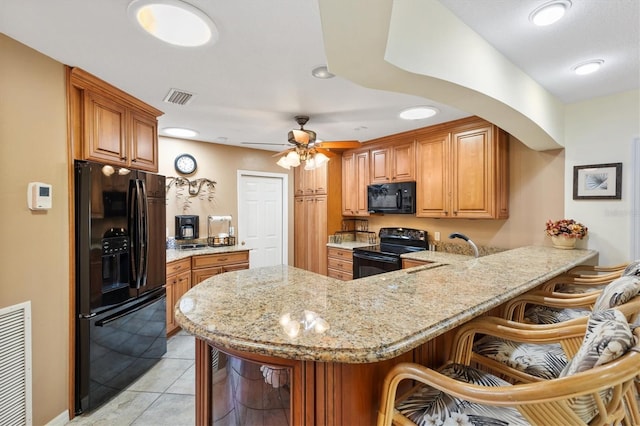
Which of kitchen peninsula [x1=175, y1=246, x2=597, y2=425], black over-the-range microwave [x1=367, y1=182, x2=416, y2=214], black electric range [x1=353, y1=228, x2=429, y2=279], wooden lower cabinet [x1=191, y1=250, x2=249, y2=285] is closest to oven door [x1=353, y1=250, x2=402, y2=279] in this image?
black electric range [x1=353, y1=228, x2=429, y2=279]

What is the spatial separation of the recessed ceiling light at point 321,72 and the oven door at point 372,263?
2.41 meters

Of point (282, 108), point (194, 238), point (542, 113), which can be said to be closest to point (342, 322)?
point (282, 108)

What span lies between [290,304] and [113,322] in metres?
1.87

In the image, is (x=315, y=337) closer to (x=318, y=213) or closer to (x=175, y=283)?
(x=175, y=283)

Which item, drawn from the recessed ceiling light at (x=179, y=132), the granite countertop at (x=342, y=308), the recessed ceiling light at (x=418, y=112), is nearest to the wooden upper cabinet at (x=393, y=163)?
the recessed ceiling light at (x=418, y=112)

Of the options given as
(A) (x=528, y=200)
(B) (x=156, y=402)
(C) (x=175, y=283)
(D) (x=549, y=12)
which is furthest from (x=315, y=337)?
(A) (x=528, y=200)

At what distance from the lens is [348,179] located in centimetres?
479

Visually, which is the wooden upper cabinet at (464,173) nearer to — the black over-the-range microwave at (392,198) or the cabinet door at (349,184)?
the black over-the-range microwave at (392,198)

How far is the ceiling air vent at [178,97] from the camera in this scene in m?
2.49

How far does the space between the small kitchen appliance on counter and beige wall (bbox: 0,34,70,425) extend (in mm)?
2101

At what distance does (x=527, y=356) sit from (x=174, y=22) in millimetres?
2413

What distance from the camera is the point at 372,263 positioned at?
13.1 feet

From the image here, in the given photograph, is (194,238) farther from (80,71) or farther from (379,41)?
(379,41)

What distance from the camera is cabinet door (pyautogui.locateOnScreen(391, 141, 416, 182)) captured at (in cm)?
389
